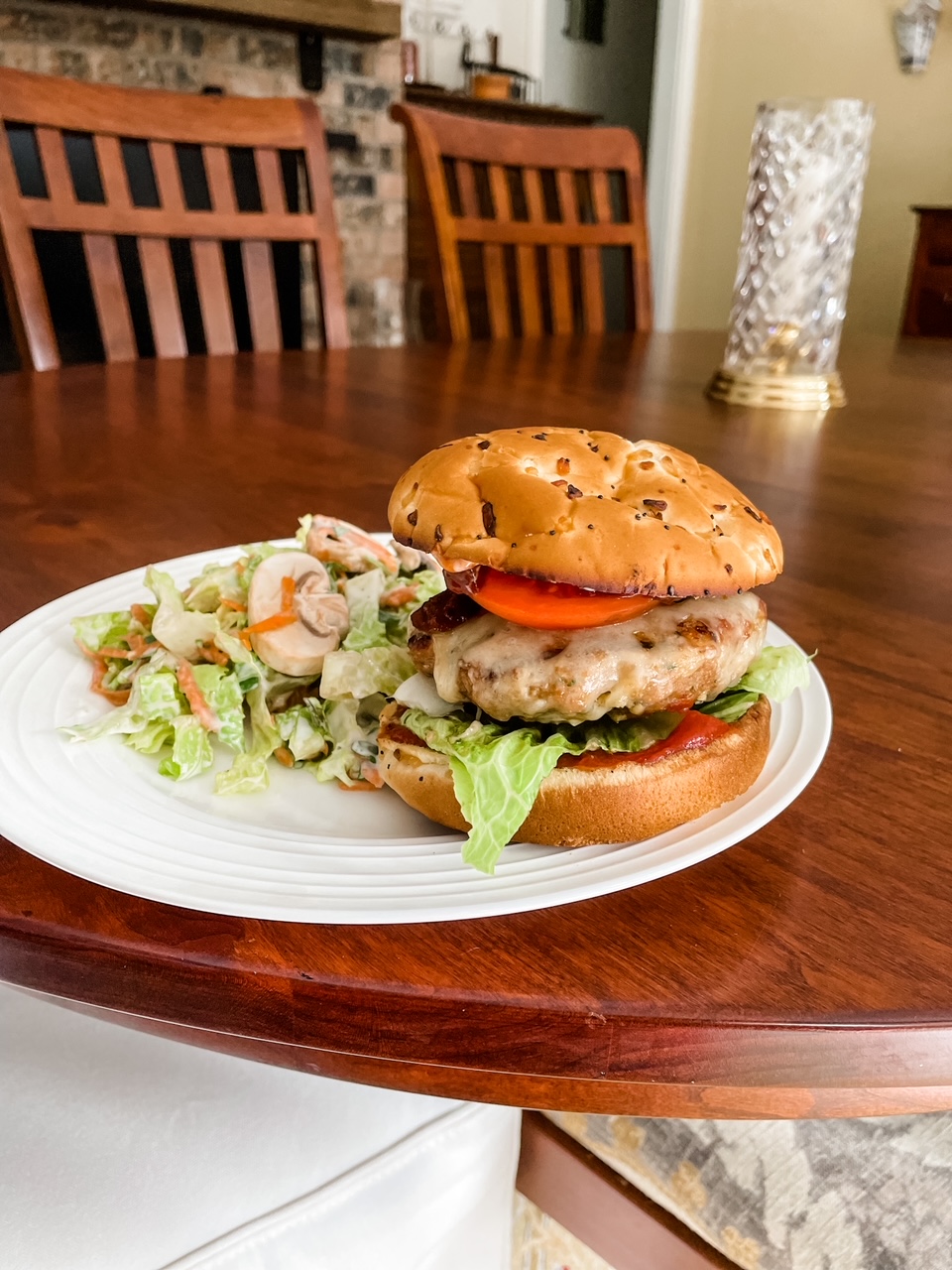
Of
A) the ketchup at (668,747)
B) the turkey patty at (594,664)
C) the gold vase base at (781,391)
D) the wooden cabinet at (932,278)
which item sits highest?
the turkey patty at (594,664)

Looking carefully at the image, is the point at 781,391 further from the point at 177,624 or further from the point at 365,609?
the point at 177,624

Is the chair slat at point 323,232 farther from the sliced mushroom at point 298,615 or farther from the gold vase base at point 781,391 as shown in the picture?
the sliced mushroom at point 298,615

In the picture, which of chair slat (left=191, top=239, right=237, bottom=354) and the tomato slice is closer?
the tomato slice

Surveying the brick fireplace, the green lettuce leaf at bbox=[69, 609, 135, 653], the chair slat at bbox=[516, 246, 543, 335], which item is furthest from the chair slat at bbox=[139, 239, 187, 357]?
the brick fireplace

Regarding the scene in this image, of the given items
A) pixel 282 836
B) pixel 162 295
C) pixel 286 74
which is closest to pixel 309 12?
pixel 286 74

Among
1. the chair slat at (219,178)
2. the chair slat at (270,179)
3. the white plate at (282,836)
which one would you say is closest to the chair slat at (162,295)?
the chair slat at (219,178)

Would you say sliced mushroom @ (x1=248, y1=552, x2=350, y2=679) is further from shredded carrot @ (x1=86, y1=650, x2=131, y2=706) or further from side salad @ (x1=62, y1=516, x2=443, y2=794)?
shredded carrot @ (x1=86, y1=650, x2=131, y2=706)

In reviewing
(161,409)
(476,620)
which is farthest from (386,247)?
(476,620)
